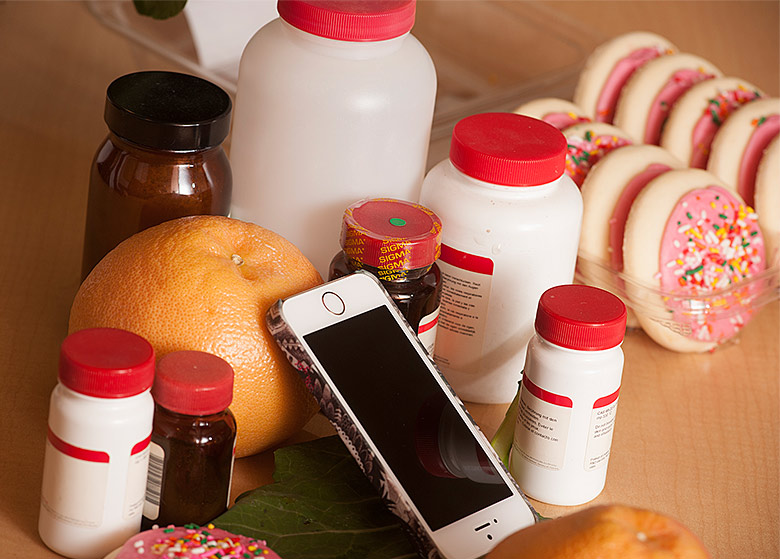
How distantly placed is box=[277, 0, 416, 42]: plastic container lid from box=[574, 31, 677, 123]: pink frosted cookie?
16.6 inches

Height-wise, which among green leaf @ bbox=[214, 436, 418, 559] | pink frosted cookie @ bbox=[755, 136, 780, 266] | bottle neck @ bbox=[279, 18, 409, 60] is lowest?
green leaf @ bbox=[214, 436, 418, 559]

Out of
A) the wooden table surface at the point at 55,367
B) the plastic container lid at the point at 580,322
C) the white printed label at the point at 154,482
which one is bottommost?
the wooden table surface at the point at 55,367

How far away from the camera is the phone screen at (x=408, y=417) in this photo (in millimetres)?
685

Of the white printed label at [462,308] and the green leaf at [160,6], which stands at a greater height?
the green leaf at [160,6]

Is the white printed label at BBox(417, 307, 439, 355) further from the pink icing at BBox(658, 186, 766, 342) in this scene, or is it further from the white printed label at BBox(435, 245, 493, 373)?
the pink icing at BBox(658, 186, 766, 342)

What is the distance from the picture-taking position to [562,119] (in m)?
1.11

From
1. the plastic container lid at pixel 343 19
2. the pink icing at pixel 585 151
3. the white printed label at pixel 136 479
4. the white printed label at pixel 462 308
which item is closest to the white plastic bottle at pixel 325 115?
the plastic container lid at pixel 343 19

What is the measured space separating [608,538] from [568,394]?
7.1 inches

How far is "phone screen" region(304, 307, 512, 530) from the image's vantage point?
2.25 feet

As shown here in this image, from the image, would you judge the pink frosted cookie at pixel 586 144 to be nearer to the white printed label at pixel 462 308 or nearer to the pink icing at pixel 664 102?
the pink icing at pixel 664 102

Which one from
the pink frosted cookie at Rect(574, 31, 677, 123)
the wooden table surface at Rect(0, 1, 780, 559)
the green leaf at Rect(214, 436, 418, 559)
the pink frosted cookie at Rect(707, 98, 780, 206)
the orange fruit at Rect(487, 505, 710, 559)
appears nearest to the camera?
the orange fruit at Rect(487, 505, 710, 559)

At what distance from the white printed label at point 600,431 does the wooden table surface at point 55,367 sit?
46mm

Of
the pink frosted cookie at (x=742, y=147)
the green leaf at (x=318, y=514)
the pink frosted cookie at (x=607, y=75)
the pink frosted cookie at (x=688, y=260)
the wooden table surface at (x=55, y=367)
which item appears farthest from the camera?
the pink frosted cookie at (x=607, y=75)

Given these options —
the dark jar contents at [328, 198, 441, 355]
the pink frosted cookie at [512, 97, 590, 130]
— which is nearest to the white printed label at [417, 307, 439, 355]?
the dark jar contents at [328, 198, 441, 355]
